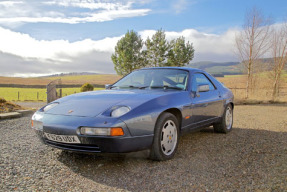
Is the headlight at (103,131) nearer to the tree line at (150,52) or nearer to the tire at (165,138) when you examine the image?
the tire at (165,138)

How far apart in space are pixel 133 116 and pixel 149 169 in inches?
30.2

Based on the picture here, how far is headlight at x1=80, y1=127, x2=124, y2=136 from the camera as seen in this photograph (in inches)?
118

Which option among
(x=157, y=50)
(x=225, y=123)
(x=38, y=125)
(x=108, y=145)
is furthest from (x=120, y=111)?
(x=157, y=50)

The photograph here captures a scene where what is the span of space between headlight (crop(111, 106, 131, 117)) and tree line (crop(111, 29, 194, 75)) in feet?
93.5

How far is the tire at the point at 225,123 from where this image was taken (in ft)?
18.7

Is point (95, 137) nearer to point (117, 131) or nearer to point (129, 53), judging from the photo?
point (117, 131)

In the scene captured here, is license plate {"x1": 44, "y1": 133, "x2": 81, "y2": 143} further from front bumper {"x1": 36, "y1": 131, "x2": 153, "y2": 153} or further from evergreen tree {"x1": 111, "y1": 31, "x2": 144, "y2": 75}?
evergreen tree {"x1": 111, "y1": 31, "x2": 144, "y2": 75}

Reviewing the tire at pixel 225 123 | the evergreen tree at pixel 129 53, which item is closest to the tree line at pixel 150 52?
the evergreen tree at pixel 129 53

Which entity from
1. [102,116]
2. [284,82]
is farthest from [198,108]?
[284,82]

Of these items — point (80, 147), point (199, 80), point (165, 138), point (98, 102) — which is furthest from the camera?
point (199, 80)

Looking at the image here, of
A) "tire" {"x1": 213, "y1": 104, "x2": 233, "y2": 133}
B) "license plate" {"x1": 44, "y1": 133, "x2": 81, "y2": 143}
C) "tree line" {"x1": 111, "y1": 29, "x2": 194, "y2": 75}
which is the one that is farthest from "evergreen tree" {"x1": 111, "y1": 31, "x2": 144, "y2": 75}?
"license plate" {"x1": 44, "y1": 133, "x2": 81, "y2": 143}

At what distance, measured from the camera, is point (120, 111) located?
3201mm

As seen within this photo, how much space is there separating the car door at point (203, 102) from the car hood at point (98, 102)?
0.67 m

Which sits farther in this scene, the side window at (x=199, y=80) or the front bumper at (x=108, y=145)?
the side window at (x=199, y=80)
